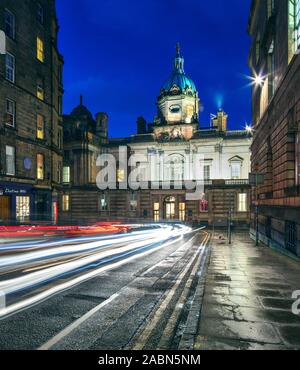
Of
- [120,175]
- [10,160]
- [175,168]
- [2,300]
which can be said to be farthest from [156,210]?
[2,300]

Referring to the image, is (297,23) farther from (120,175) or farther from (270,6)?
(120,175)

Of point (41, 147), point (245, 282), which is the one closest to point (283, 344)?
point (245, 282)

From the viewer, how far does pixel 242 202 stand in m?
44.1

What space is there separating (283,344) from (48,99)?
3418cm

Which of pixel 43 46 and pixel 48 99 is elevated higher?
pixel 43 46

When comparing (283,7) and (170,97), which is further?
(170,97)

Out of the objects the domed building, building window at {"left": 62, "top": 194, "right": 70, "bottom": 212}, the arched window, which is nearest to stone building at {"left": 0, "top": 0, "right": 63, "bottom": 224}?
building window at {"left": 62, "top": 194, "right": 70, "bottom": 212}

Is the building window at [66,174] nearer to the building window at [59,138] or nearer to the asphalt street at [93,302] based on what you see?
the building window at [59,138]

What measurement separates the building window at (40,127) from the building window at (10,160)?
4.70 metres

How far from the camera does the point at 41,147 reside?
31.2 m

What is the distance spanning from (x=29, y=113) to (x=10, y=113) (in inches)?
99.8

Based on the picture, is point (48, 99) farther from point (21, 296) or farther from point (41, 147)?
point (21, 296)

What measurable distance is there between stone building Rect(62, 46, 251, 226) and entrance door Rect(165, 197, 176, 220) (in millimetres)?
69
